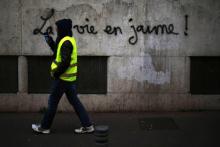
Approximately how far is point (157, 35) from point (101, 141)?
15.2 feet

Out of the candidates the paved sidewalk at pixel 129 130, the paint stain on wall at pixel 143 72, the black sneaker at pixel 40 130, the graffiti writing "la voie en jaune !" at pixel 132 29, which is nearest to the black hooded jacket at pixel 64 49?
the black sneaker at pixel 40 130

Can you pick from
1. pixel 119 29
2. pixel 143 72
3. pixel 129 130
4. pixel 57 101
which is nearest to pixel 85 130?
pixel 57 101

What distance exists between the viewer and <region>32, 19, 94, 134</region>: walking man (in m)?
7.62

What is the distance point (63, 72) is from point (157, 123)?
2.08 meters

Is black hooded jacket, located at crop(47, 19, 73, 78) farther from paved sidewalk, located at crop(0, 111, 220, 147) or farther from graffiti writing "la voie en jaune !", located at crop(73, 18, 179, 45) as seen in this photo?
graffiti writing "la voie en jaune !", located at crop(73, 18, 179, 45)

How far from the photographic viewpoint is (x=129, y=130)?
8.13 meters

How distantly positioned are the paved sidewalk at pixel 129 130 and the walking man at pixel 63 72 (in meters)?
0.20

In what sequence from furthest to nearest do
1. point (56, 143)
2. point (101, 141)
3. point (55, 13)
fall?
point (55, 13) < point (56, 143) < point (101, 141)

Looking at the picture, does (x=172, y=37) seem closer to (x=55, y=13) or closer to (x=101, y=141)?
(x=55, y=13)

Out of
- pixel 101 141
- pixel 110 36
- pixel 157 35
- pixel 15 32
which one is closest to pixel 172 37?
pixel 157 35

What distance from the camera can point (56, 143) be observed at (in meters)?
7.41

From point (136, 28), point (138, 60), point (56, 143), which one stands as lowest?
point (56, 143)

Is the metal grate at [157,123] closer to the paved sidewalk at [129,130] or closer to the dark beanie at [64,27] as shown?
the paved sidewalk at [129,130]

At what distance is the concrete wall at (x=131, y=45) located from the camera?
30.6 ft
